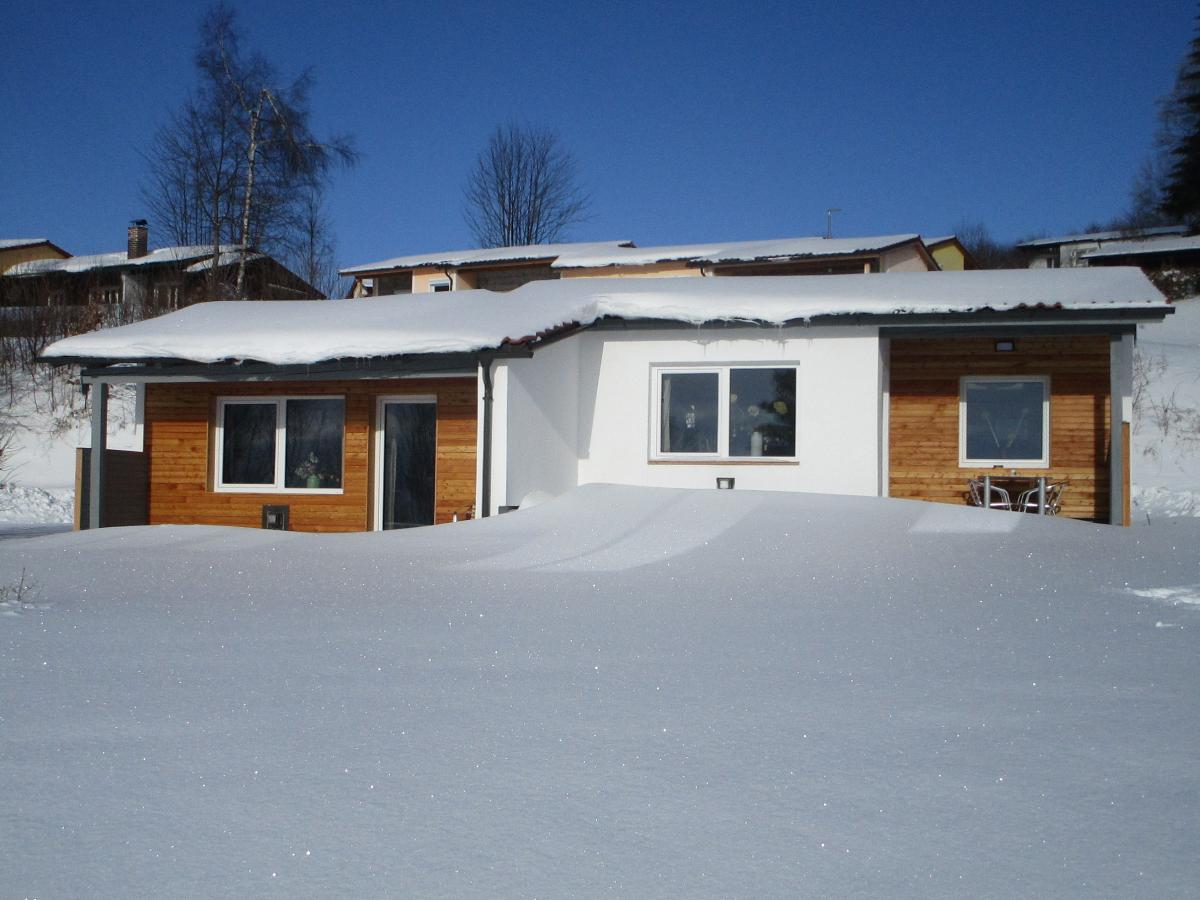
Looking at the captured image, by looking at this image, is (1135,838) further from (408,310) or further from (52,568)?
(408,310)

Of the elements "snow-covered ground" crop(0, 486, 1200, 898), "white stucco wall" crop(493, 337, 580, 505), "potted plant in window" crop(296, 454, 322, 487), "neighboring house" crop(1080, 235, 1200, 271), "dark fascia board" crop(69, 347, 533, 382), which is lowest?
"snow-covered ground" crop(0, 486, 1200, 898)

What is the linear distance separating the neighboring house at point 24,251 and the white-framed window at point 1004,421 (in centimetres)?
4277

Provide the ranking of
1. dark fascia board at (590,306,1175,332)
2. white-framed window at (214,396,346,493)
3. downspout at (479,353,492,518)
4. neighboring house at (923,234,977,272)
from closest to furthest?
downspout at (479,353,492,518) < dark fascia board at (590,306,1175,332) < white-framed window at (214,396,346,493) < neighboring house at (923,234,977,272)

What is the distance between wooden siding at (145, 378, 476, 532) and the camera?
13.0 meters

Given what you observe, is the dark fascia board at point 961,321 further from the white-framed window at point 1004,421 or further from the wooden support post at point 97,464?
the wooden support post at point 97,464

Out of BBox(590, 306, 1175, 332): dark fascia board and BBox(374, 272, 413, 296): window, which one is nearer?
BBox(590, 306, 1175, 332): dark fascia board

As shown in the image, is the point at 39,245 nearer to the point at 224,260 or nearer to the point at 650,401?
the point at 224,260

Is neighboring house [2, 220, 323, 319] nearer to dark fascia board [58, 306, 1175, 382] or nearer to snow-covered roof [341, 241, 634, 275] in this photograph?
snow-covered roof [341, 241, 634, 275]

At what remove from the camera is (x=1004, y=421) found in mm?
13281

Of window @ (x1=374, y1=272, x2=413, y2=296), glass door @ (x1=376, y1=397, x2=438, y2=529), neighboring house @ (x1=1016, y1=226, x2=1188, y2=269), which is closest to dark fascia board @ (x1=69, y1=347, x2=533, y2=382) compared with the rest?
glass door @ (x1=376, y1=397, x2=438, y2=529)

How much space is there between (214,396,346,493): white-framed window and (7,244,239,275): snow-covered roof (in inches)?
682

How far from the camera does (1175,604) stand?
22.4 ft

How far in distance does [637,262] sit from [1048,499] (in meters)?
16.1

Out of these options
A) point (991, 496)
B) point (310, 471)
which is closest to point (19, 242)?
point (310, 471)
